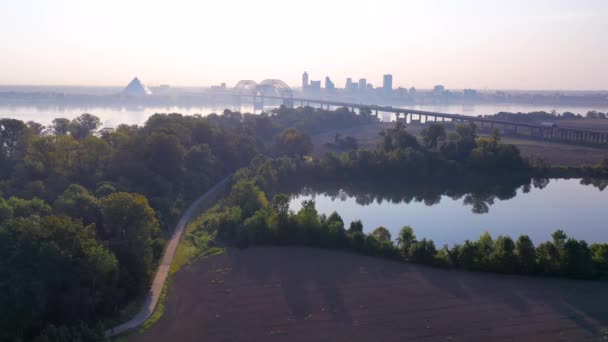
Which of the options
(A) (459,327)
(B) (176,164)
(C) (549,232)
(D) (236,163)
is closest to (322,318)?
(A) (459,327)

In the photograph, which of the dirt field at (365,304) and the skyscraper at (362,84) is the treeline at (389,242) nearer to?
the dirt field at (365,304)

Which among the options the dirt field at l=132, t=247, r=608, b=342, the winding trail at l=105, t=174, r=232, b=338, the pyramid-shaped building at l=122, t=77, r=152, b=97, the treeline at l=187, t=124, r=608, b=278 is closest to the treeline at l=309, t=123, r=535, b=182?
the treeline at l=187, t=124, r=608, b=278

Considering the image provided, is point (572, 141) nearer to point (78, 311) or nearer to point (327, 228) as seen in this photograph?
point (327, 228)

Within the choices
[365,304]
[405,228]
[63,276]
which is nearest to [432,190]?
[405,228]

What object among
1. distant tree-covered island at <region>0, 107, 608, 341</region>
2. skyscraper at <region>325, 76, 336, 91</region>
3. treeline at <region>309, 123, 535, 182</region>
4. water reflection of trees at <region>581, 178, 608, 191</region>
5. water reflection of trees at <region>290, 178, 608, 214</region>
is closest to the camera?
distant tree-covered island at <region>0, 107, 608, 341</region>

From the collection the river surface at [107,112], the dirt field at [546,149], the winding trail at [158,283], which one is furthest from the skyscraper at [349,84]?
the winding trail at [158,283]

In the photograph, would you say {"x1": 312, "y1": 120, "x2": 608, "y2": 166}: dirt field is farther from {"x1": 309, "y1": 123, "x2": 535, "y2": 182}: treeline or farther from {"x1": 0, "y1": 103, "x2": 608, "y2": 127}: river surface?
{"x1": 0, "y1": 103, "x2": 608, "y2": 127}: river surface
